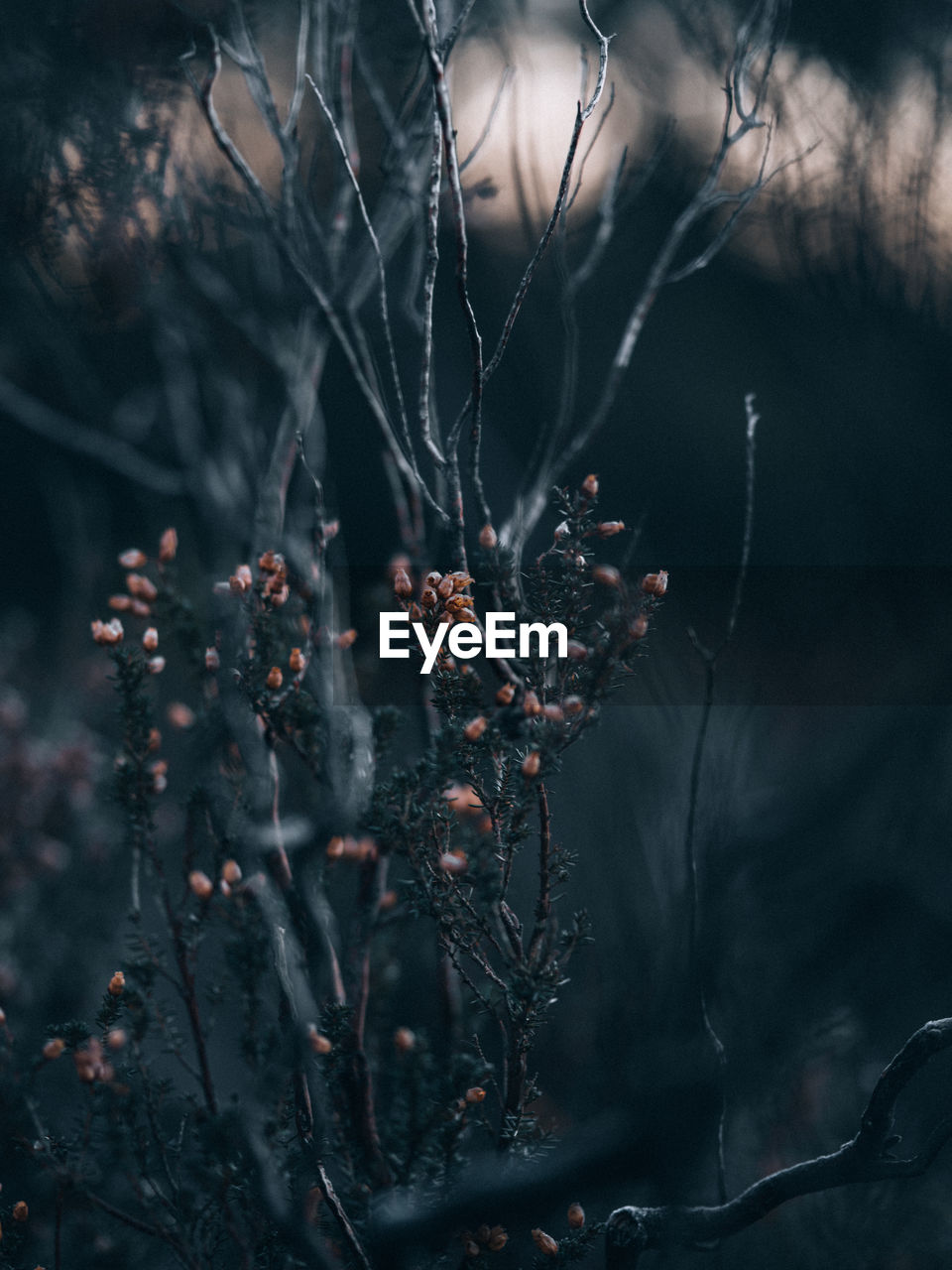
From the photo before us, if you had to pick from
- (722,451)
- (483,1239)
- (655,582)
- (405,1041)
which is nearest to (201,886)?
(405,1041)

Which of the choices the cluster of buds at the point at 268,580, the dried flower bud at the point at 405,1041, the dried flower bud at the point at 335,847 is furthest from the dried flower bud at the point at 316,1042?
the cluster of buds at the point at 268,580

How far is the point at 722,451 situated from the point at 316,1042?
1.11 m

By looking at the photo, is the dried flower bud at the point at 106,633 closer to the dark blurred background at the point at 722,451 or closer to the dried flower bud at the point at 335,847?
the dark blurred background at the point at 722,451

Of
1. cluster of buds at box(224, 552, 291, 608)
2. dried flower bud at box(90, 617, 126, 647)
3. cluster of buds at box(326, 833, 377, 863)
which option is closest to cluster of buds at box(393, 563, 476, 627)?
cluster of buds at box(224, 552, 291, 608)

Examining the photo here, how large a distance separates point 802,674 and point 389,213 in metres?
1.03

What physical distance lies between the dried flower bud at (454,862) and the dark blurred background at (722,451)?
12.6 inches

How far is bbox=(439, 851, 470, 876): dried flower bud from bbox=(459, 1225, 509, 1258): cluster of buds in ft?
1.36

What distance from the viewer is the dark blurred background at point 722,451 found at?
1.21 m

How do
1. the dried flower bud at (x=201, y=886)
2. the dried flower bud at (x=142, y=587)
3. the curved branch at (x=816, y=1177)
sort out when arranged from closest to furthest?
the curved branch at (x=816, y=1177), the dried flower bud at (x=201, y=886), the dried flower bud at (x=142, y=587)

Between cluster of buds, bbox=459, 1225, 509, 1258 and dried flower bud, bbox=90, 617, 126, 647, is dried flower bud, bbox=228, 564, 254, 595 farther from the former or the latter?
cluster of buds, bbox=459, 1225, 509, 1258

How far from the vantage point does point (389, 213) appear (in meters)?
1.31

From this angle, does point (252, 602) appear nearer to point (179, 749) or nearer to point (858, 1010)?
point (179, 749)

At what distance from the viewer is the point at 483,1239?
95 cm

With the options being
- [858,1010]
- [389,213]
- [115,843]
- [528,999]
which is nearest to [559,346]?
[389,213]
